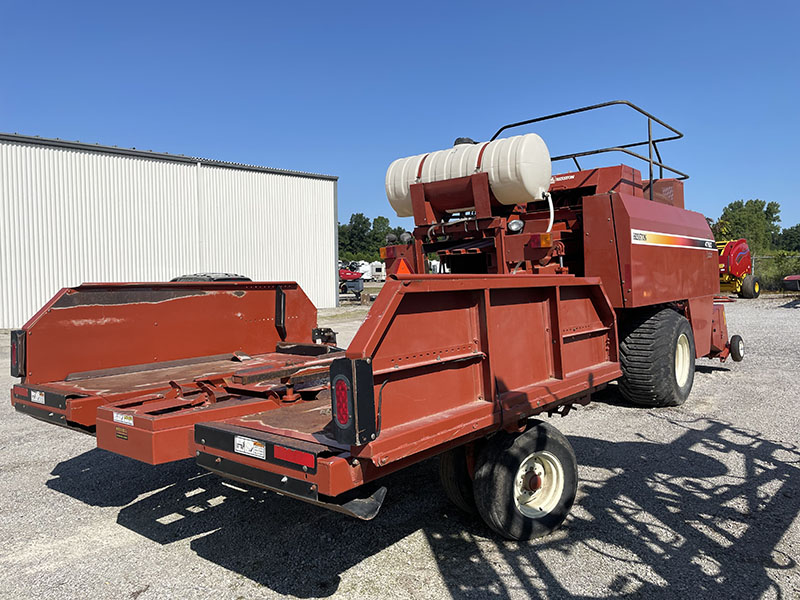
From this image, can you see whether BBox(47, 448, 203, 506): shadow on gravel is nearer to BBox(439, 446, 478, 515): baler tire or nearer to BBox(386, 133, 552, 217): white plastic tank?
BBox(439, 446, 478, 515): baler tire

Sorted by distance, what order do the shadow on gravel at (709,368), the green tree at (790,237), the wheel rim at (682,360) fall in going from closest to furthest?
the wheel rim at (682,360) → the shadow on gravel at (709,368) → the green tree at (790,237)

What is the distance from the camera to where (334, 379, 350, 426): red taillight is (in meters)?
2.65

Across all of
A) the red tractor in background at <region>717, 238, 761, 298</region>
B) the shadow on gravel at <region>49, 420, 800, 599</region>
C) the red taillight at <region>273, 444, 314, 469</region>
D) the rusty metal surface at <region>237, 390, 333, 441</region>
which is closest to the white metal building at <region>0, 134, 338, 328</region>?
the shadow on gravel at <region>49, 420, 800, 599</region>

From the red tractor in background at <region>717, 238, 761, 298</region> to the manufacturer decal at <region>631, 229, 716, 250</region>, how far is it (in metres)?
A: 2.45

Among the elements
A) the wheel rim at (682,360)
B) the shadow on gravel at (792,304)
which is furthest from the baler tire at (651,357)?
the shadow on gravel at (792,304)

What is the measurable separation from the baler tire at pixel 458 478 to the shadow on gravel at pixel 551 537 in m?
0.21

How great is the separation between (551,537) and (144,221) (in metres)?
19.2

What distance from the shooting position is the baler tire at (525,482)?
353 centimetres

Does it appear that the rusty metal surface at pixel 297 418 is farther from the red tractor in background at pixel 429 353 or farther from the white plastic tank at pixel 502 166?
the white plastic tank at pixel 502 166

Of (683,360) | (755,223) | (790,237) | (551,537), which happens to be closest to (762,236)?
(755,223)

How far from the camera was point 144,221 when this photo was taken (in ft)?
65.8

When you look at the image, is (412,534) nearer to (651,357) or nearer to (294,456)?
Answer: (294,456)

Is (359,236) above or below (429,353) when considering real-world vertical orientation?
above

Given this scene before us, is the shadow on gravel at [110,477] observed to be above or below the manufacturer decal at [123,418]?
below
